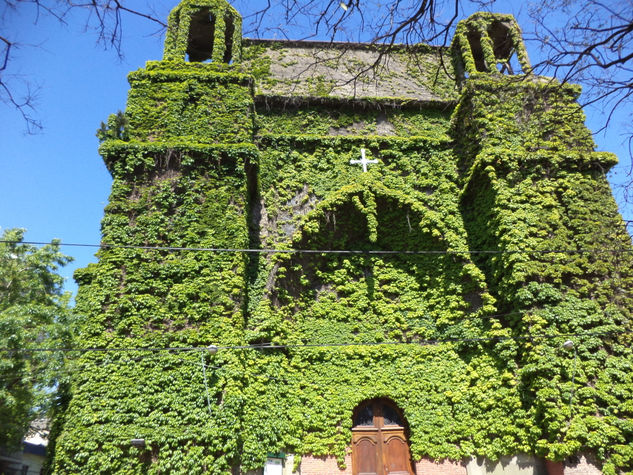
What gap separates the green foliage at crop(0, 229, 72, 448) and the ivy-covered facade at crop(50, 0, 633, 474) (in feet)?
27.3

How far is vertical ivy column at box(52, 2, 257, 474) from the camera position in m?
7.62

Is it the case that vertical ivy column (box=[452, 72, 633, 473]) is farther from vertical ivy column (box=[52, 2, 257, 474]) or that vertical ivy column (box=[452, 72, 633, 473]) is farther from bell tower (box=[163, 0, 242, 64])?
bell tower (box=[163, 0, 242, 64])

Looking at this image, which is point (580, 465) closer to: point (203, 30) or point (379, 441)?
point (379, 441)

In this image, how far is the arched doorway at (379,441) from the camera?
393 inches

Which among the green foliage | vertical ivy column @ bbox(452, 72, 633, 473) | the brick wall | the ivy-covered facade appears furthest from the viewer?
the green foliage

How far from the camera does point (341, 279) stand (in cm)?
1182

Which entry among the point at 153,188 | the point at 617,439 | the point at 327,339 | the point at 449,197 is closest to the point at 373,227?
the point at 449,197

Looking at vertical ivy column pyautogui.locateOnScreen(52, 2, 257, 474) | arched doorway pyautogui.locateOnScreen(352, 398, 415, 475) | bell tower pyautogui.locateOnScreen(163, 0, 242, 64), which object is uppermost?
bell tower pyautogui.locateOnScreen(163, 0, 242, 64)

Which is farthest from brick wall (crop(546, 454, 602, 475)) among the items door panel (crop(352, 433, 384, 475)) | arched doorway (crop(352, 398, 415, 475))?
door panel (crop(352, 433, 384, 475))

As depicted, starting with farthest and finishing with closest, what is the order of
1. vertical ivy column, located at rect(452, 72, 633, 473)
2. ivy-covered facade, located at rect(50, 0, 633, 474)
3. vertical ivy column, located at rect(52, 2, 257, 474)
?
vertical ivy column, located at rect(452, 72, 633, 473), ivy-covered facade, located at rect(50, 0, 633, 474), vertical ivy column, located at rect(52, 2, 257, 474)

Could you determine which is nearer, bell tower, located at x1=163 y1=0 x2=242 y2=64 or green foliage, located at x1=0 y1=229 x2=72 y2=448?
bell tower, located at x1=163 y1=0 x2=242 y2=64

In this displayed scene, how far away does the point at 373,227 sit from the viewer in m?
11.8

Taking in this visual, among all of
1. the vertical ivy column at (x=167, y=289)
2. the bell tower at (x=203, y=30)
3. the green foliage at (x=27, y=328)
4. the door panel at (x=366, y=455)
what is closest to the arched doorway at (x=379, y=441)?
the door panel at (x=366, y=455)

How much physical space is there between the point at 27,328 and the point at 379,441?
48.8 ft
